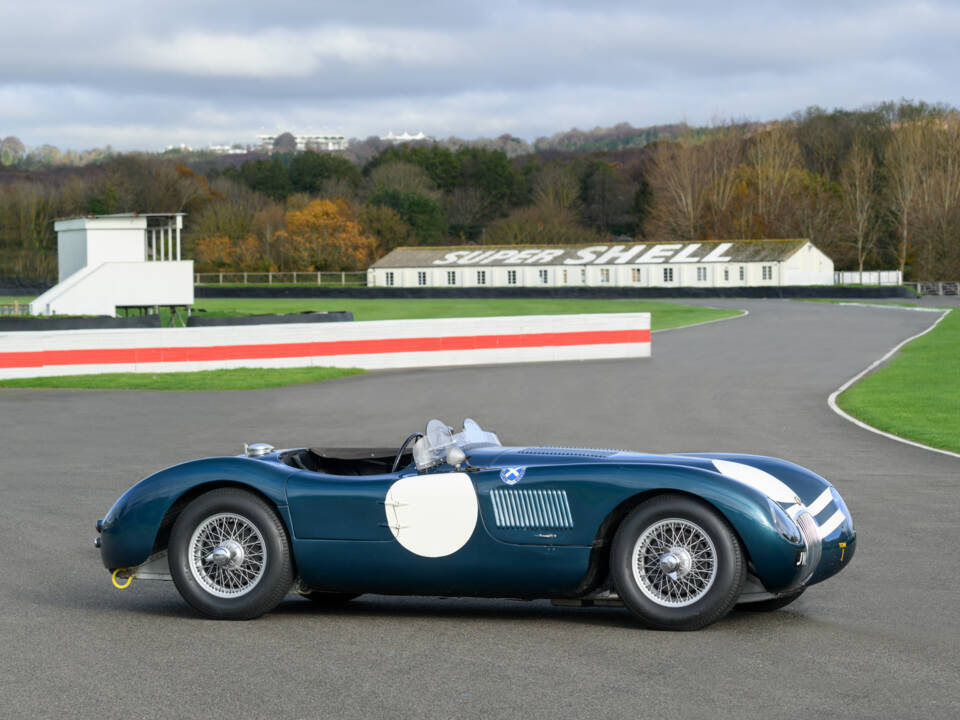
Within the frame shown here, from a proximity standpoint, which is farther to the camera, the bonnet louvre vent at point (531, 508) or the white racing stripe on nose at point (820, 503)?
the white racing stripe on nose at point (820, 503)

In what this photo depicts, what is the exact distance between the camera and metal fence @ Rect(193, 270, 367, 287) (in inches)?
3979

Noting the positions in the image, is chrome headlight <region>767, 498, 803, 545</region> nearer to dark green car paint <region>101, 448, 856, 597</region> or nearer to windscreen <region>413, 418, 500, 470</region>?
dark green car paint <region>101, 448, 856, 597</region>

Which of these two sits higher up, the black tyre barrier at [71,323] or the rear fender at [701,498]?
the rear fender at [701,498]

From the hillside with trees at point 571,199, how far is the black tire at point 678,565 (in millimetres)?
85917

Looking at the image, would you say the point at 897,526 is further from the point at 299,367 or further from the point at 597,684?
the point at 299,367

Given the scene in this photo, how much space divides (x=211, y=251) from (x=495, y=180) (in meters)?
52.0

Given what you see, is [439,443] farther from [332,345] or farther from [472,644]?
[332,345]

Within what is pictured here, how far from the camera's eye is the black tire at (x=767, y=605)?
6511 mm

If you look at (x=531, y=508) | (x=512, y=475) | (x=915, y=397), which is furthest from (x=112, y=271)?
(x=531, y=508)

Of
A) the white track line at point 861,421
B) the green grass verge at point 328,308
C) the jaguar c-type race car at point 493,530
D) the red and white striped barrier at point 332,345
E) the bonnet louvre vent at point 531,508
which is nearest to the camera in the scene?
the jaguar c-type race car at point 493,530

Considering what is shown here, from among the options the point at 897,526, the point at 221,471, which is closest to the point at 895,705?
the point at 221,471

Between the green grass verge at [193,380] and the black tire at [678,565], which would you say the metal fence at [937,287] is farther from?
the black tire at [678,565]

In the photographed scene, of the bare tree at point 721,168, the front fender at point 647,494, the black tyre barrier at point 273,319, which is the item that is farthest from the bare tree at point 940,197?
the front fender at point 647,494

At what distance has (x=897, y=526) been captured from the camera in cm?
916
